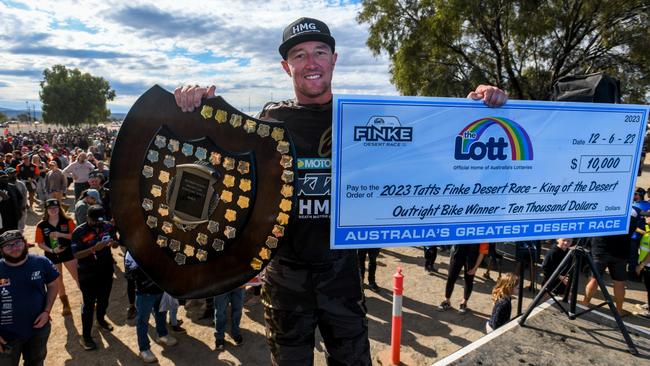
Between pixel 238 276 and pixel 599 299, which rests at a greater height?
pixel 238 276

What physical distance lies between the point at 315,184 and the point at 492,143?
4.87 feet

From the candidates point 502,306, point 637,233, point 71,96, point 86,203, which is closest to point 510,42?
point 637,233

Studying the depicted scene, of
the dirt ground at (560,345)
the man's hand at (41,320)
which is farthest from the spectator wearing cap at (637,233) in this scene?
the man's hand at (41,320)

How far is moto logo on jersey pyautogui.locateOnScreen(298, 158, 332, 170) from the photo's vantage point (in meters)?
2.53

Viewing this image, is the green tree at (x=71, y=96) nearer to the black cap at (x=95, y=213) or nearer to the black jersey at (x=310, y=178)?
the black cap at (x=95, y=213)

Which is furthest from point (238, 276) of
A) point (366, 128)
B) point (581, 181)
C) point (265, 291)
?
point (581, 181)

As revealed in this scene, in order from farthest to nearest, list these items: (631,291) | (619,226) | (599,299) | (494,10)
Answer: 1. (494,10)
2. (631,291)
3. (599,299)
4. (619,226)

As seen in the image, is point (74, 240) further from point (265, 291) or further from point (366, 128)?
point (366, 128)

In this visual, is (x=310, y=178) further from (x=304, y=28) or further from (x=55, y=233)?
(x=55, y=233)

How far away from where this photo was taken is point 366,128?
270 cm

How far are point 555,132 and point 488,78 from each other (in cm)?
1835

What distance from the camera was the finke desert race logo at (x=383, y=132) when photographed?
2703 mm

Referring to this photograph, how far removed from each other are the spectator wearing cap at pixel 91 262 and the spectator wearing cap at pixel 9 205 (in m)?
3.14

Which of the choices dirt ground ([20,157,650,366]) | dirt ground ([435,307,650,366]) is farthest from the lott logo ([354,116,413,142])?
dirt ground ([20,157,650,366])
